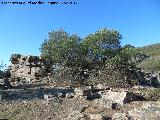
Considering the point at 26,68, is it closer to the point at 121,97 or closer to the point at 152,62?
the point at 121,97

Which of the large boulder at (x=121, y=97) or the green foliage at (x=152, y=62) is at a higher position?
the green foliage at (x=152, y=62)

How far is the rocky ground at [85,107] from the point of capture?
1602 centimetres

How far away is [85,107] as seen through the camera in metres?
17.6

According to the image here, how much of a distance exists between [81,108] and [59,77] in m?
13.2

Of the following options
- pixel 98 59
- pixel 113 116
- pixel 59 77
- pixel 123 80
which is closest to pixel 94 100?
pixel 113 116

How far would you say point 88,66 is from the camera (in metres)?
37.8

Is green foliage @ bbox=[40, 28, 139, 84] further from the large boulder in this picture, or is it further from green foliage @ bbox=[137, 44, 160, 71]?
green foliage @ bbox=[137, 44, 160, 71]

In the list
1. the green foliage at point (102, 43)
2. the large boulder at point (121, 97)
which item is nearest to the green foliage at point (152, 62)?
the green foliage at point (102, 43)

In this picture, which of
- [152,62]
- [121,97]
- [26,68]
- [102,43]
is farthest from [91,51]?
[152,62]

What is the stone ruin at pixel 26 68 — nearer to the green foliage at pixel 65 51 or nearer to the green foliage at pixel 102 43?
the green foliage at pixel 65 51

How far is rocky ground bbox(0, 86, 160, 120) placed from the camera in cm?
1602

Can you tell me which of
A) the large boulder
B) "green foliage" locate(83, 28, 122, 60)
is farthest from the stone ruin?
the large boulder

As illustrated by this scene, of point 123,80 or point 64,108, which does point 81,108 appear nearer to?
point 64,108

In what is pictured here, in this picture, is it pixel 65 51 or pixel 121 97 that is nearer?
pixel 121 97
